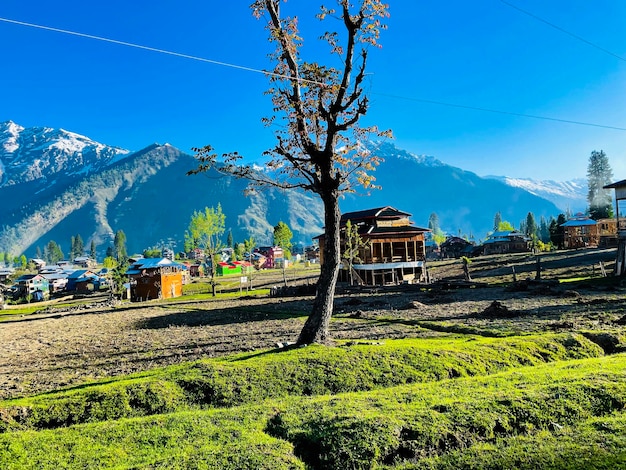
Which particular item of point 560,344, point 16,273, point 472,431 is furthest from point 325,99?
point 16,273

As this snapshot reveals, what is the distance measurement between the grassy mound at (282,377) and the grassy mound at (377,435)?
3.89ft

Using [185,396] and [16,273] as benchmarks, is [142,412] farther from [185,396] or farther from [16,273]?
[16,273]

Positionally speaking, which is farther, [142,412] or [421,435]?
[142,412]

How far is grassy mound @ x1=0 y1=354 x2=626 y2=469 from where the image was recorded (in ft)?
19.3

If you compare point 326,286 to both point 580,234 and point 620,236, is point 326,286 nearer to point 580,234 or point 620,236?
point 620,236

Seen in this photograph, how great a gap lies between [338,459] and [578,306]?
23.1m

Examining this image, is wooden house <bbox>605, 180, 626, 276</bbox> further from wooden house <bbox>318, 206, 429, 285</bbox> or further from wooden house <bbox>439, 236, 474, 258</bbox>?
wooden house <bbox>439, 236, 474, 258</bbox>

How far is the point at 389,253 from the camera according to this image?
59500 millimetres

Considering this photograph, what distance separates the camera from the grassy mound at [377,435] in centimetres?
587

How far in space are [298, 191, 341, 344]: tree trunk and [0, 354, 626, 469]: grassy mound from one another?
566 centimetres

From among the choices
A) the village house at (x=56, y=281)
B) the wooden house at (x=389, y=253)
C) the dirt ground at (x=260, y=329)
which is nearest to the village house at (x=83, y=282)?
the village house at (x=56, y=281)

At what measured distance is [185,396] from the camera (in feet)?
29.4

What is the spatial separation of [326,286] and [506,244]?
376 ft

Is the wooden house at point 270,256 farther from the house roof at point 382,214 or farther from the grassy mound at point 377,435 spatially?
the grassy mound at point 377,435
